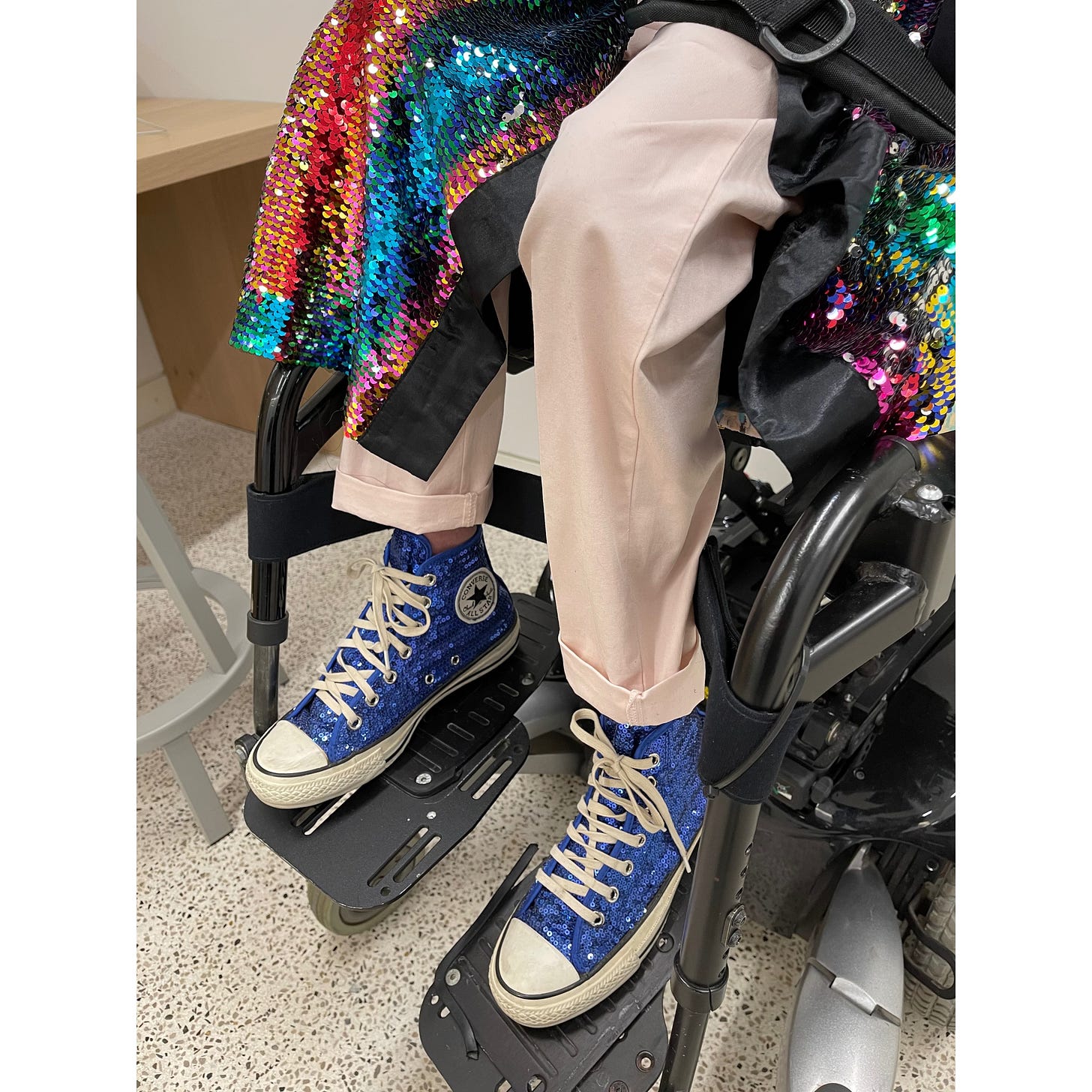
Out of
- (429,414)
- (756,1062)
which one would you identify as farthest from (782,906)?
(429,414)

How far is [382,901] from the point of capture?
661mm

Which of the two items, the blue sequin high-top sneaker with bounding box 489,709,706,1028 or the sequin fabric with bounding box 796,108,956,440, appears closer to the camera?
the sequin fabric with bounding box 796,108,956,440

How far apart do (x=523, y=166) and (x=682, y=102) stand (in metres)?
0.12

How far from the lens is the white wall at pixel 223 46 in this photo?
4.46 feet

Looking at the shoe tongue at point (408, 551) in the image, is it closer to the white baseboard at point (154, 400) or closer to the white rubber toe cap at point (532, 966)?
the white rubber toe cap at point (532, 966)

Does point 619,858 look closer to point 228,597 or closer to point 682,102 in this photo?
point 682,102

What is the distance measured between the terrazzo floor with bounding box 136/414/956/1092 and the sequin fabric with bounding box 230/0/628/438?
54cm

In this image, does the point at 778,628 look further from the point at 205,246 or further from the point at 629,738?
the point at 205,246

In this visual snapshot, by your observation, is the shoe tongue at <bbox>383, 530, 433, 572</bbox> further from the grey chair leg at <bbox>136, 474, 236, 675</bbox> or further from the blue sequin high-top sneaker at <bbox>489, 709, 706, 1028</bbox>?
the grey chair leg at <bbox>136, 474, 236, 675</bbox>

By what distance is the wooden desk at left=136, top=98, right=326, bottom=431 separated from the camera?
1220mm

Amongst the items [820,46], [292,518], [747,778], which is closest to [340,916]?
[292,518]

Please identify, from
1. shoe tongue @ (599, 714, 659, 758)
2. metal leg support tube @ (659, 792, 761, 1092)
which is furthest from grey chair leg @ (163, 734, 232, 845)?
metal leg support tube @ (659, 792, 761, 1092)

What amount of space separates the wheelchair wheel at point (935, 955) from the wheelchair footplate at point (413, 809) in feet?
1.36

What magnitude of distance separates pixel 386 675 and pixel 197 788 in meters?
0.38
